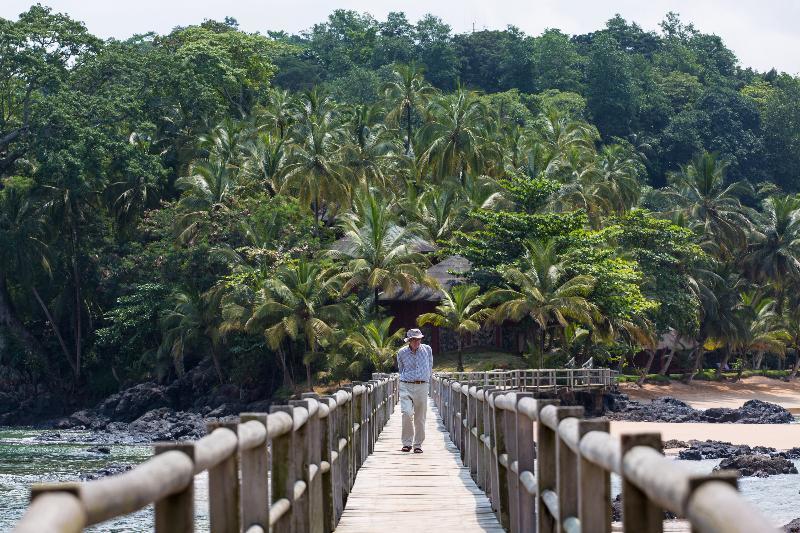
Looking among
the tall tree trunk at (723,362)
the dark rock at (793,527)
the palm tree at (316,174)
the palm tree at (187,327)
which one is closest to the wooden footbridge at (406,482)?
the dark rock at (793,527)

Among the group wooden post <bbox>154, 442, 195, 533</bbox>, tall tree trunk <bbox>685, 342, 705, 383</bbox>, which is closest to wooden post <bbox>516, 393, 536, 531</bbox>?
wooden post <bbox>154, 442, 195, 533</bbox>

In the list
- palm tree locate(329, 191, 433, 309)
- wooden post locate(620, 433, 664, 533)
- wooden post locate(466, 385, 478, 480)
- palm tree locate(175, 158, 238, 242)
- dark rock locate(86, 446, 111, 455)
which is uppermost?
palm tree locate(175, 158, 238, 242)

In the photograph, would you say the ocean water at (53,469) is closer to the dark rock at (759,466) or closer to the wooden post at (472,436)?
the wooden post at (472,436)

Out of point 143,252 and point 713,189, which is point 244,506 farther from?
point 713,189

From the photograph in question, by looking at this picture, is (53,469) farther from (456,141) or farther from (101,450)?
(456,141)

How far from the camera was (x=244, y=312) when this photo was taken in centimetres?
4688

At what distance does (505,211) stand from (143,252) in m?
15.3

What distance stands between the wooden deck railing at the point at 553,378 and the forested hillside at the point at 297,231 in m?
2.00

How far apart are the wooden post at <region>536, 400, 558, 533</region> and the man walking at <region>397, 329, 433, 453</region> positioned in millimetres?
8446

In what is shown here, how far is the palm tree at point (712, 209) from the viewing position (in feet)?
213

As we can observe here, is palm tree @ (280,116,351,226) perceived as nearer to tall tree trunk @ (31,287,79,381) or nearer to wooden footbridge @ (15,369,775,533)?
tall tree trunk @ (31,287,79,381)

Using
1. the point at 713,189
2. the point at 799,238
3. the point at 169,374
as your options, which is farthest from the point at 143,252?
the point at 799,238

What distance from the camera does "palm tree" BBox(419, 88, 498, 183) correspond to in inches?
2376

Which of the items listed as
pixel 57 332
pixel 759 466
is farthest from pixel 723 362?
pixel 759 466
